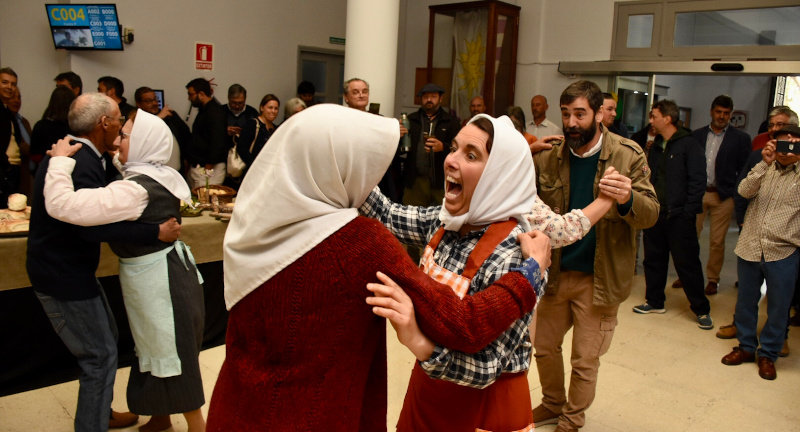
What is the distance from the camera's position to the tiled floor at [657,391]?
349cm

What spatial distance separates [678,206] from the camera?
528 centimetres

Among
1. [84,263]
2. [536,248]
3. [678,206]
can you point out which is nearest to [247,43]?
[678,206]

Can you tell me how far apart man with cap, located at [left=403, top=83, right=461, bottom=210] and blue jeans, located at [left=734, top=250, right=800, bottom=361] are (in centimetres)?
276

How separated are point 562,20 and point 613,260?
21.3ft

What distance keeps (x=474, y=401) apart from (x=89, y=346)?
5.84ft

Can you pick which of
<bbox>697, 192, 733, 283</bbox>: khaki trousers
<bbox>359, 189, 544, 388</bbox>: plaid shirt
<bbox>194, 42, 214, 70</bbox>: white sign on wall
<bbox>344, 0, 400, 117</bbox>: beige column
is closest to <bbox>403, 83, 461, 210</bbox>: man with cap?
<bbox>344, 0, 400, 117</bbox>: beige column

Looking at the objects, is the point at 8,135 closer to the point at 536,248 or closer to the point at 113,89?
the point at 113,89

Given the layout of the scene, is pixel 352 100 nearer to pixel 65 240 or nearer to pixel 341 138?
pixel 65 240

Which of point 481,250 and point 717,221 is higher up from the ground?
point 481,250

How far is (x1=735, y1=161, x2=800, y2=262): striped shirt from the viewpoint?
4.18m

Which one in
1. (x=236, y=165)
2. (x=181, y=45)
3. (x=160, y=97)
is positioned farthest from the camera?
(x=181, y=45)

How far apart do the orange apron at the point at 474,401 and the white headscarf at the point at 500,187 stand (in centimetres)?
4

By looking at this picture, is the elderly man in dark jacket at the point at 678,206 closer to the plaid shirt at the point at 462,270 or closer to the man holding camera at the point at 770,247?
the man holding camera at the point at 770,247

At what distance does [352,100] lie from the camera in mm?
5730
